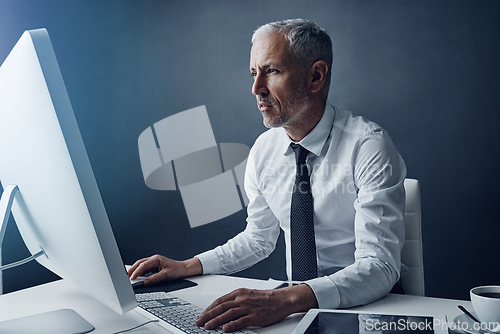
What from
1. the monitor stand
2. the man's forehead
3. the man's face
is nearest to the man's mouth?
the man's face

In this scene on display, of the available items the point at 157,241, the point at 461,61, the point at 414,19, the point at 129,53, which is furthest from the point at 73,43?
the point at 461,61

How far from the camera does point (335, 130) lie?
1.54 meters

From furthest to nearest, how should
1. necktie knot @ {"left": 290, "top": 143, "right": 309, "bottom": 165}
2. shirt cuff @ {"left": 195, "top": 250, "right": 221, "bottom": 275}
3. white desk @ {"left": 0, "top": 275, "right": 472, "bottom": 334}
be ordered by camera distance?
1. necktie knot @ {"left": 290, "top": 143, "right": 309, "bottom": 165}
2. shirt cuff @ {"left": 195, "top": 250, "right": 221, "bottom": 275}
3. white desk @ {"left": 0, "top": 275, "right": 472, "bottom": 334}

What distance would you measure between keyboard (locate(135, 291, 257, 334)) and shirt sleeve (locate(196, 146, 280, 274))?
0.32 meters

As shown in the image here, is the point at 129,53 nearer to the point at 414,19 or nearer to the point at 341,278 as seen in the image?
the point at 414,19

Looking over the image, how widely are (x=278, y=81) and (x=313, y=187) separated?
1.18 ft

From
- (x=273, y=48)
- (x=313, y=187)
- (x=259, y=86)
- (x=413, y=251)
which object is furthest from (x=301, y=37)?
(x=413, y=251)

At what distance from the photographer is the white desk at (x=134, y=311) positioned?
0.96 metres

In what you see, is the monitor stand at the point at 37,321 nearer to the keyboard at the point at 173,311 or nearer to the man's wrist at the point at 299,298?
the keyboard at the point at 173,311

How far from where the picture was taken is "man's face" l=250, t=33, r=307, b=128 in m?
1.58

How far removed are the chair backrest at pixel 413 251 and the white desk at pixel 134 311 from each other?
32cm

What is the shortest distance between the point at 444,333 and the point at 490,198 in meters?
1.88

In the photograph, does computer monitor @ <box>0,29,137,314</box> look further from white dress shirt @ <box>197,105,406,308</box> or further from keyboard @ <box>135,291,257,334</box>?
white dress shirt @ <box>197,105,406,308</box>

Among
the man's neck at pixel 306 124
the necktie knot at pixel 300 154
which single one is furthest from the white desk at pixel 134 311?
the man's neck at pixel 306 124
